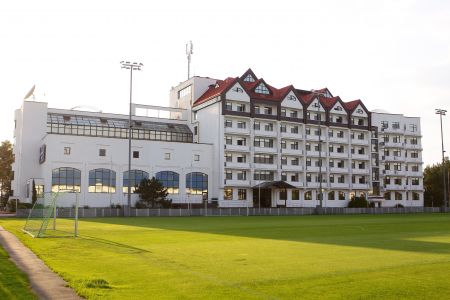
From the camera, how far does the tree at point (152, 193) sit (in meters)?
81.4

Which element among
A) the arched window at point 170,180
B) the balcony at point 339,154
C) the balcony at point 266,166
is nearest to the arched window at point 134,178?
the arched window at point 170,180

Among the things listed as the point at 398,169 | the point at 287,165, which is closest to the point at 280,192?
the point at 287,165

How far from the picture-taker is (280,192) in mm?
99562

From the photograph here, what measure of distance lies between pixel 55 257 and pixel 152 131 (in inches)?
3061

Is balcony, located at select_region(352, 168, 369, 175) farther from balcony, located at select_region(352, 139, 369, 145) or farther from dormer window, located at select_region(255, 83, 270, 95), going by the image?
dormer window, located at select_region(255, 83, 270, 95)

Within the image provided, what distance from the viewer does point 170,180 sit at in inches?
Result: 3524

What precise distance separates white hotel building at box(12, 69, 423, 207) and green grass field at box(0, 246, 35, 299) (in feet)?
218

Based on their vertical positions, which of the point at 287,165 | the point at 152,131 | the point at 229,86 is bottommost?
the point at 287,165

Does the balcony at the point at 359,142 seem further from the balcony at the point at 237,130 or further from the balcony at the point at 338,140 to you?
the balcony at the point at 237,130

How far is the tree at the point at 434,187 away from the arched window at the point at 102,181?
85.5 meters

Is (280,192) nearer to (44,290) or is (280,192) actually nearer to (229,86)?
(229,86)

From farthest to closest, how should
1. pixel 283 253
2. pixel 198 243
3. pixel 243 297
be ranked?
pixel 198 243 → pixel 283 253 → pixel 243 297

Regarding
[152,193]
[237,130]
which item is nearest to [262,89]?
[237,130]

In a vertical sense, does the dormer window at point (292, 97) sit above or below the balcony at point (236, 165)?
above
